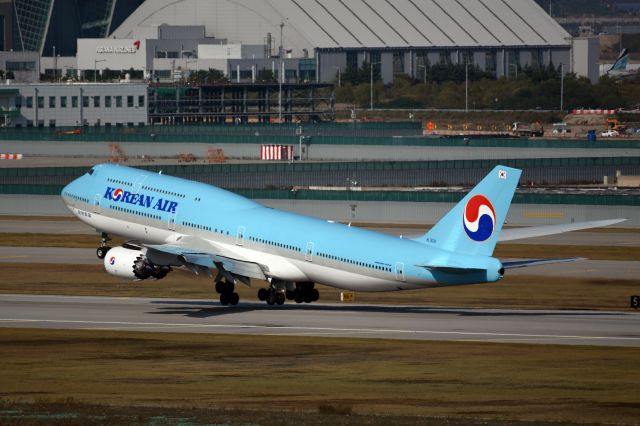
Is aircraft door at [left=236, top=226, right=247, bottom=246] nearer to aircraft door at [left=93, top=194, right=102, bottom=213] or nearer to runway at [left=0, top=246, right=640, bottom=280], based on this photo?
aircraft door at [left=93, top=194, right=102, bottom=213]

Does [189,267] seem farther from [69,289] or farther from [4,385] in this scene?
[4,385]

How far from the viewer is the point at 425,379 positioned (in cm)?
5353

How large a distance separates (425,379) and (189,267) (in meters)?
22.1

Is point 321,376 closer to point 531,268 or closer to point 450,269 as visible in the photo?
point 450,269

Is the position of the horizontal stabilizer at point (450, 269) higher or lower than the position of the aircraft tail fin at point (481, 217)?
lower

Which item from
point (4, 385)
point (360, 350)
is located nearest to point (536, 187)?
point (360, 350)

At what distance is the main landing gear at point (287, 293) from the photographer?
75500mm

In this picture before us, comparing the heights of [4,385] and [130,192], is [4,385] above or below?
below

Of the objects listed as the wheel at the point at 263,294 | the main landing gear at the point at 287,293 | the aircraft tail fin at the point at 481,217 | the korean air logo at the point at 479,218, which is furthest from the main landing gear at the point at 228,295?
the korean air logo at the point at 479,218

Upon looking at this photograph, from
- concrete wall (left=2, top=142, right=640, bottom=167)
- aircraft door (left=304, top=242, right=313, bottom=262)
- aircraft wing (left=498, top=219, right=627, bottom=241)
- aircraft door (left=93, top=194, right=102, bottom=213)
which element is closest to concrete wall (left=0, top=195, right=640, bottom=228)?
aircraft door (left=93, top=194, right=102, bottom=213)

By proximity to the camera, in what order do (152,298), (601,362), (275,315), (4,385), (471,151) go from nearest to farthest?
1. (4,385)
2. (601,362)
3. (275,315)
4. (152,298)
5. (471,151)

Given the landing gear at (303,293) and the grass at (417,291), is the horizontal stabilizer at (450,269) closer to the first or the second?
the landing gear at (303,293)

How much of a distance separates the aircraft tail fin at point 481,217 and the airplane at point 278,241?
1.8 inches

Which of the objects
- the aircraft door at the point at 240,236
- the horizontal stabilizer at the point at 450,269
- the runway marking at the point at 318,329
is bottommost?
the runway marking at the point at 318,329
